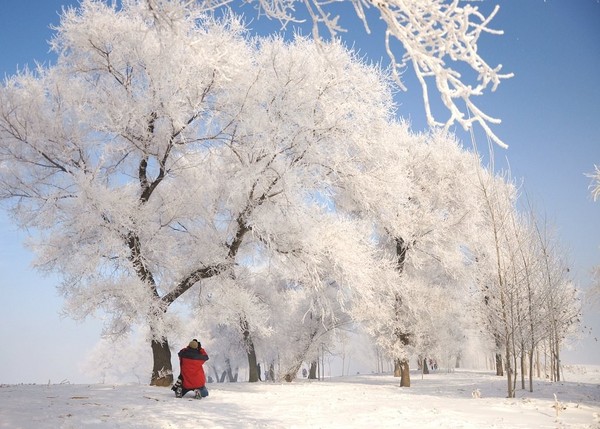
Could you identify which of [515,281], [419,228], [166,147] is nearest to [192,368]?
[166,147]

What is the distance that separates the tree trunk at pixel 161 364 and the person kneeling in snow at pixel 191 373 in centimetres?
348

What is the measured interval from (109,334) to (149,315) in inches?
85.8

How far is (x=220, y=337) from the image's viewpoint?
3797 centimetres

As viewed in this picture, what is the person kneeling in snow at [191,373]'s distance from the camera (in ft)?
34.8

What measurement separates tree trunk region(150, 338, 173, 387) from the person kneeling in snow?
3478 mm

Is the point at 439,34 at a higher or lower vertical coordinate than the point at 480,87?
higher

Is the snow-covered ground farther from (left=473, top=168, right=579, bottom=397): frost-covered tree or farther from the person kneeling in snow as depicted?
(left=473, top=168, right=579, bottom=397): frost-covered tree

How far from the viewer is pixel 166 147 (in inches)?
533

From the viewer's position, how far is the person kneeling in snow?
34.8 ft

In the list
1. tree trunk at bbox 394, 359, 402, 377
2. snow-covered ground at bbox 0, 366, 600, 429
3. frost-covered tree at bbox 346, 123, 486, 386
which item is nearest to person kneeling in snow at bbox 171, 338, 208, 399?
snow-covered ground at bbox 0, 366, 600, 429

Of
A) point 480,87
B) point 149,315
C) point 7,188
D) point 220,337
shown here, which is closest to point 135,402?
point 149,315

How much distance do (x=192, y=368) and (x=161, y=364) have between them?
12.9 feet

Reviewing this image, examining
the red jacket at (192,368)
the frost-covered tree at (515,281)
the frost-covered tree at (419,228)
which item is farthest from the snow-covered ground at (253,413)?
the frost-covered tree at (419,228)

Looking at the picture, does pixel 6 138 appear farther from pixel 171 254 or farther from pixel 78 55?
pixel 171 254
